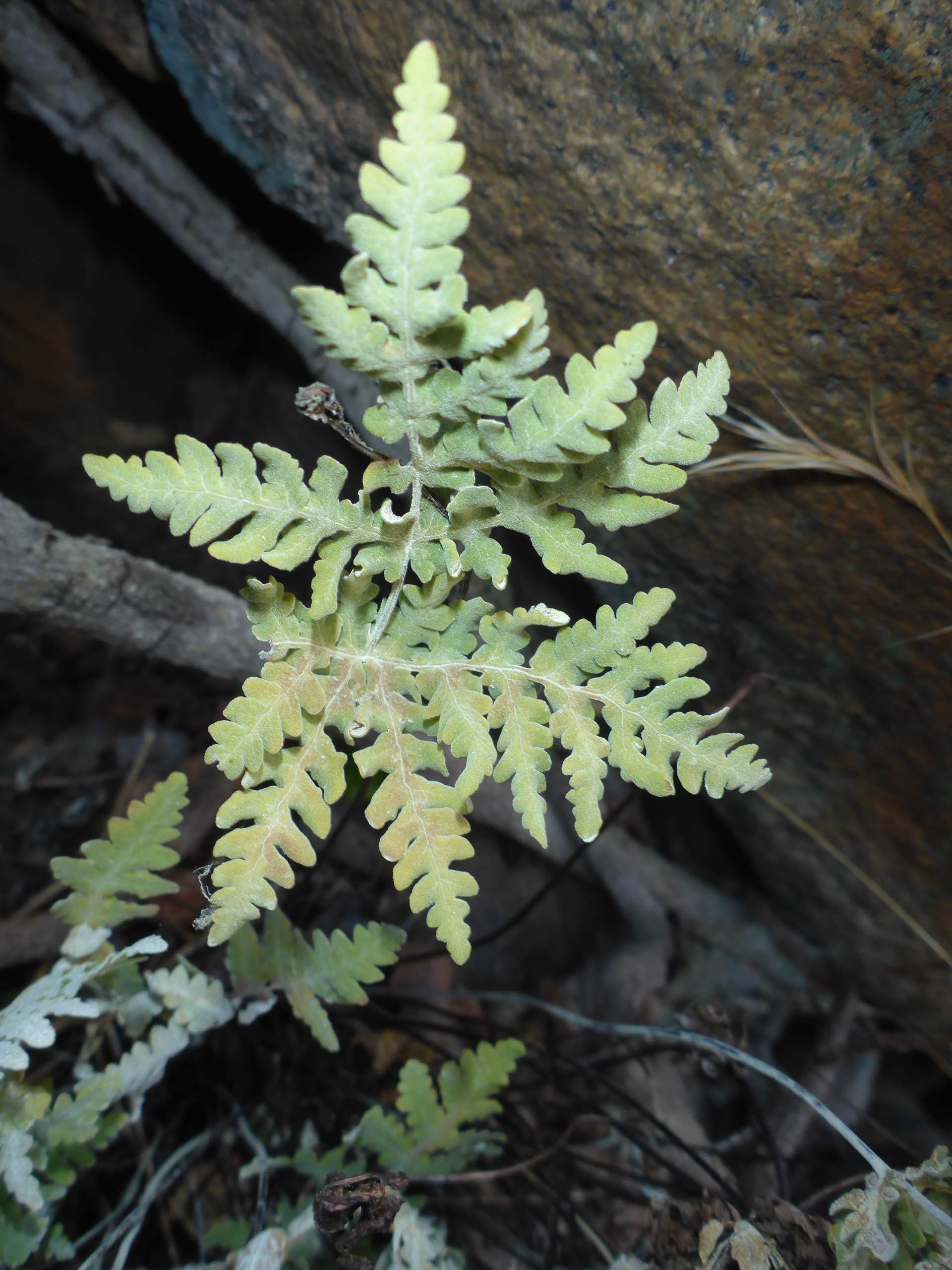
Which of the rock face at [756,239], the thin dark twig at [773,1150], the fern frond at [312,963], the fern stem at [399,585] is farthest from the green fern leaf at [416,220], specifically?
the thin dark twig at [773,1150]

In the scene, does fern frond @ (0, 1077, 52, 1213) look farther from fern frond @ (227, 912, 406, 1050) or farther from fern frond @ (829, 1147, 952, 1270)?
fern frond @ (829, 1147, 952, 1270)

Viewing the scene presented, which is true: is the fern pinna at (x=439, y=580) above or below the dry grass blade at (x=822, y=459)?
below

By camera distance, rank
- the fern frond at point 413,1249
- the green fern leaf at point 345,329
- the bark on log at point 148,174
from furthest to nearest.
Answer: the bark on log at point 148,174 < the fern frond at point 413,1249 < the green fern leaf at point 345,329

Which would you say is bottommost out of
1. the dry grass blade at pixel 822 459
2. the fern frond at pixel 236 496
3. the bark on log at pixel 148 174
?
the fern frond at pixel 236 496

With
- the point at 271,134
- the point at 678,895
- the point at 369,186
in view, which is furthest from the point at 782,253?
the point at 678,895

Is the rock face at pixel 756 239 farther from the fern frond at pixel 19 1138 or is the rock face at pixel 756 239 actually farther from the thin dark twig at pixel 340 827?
the fern frond at pixel 19 1138

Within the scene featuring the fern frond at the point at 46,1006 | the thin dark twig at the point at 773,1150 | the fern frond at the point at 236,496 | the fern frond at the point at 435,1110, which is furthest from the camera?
the thin dark twig at the point at 773,1150

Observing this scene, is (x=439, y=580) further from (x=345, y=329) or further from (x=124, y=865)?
(x=124, y=865)

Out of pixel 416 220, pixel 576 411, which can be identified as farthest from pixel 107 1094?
pixel 416 220
